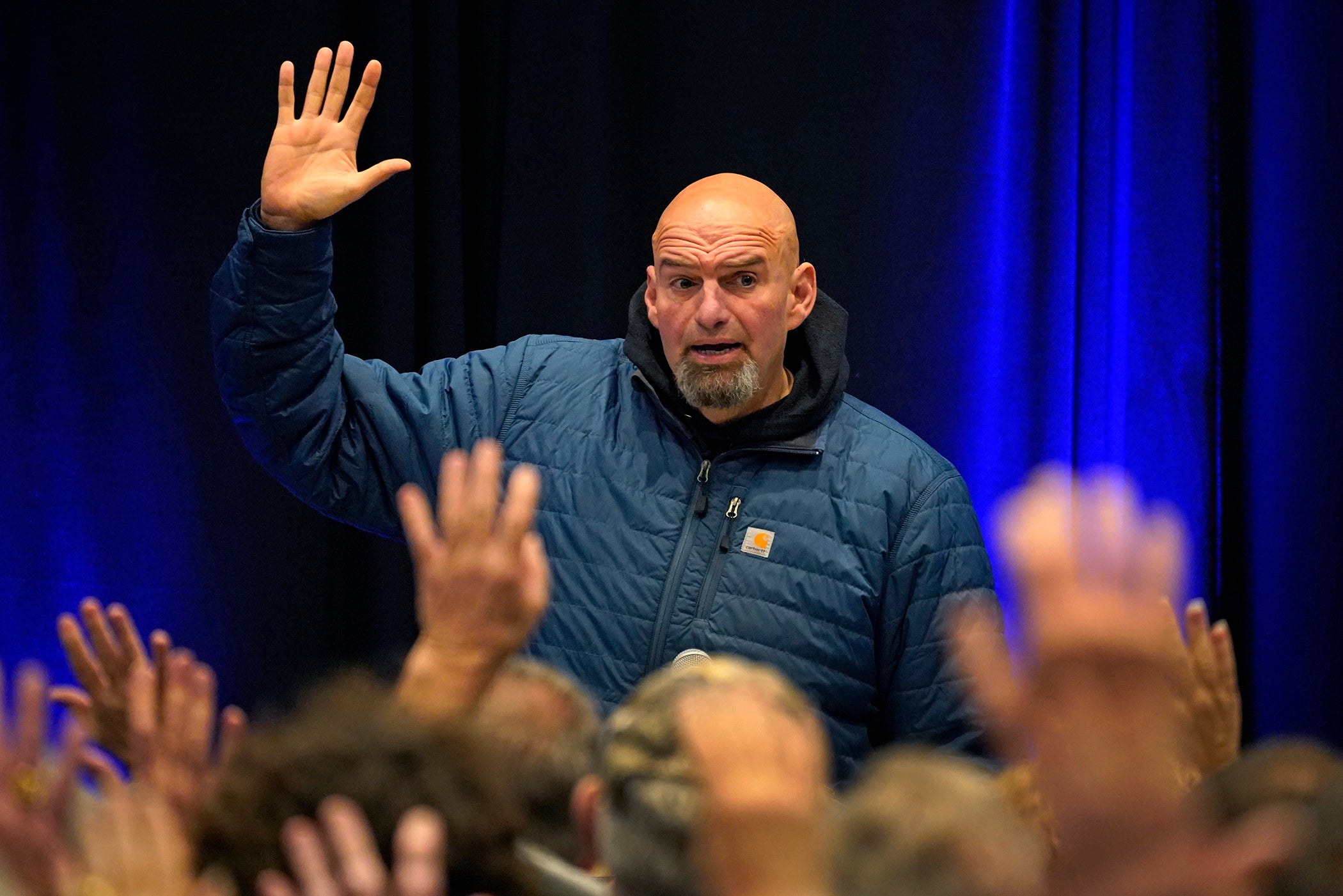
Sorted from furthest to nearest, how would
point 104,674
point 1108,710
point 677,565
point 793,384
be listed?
1. point 793,384
2. point 677,565
3. point 104,674
4. point 1108,710

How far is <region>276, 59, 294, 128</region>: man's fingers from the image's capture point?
2312 millimetres

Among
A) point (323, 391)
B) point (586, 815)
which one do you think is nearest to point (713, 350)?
point (323, 391)

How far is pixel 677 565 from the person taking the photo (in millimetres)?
2404

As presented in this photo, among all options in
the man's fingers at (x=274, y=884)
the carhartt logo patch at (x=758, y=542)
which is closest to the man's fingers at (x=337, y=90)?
the carhartt logo patch at (x=758, y=542)

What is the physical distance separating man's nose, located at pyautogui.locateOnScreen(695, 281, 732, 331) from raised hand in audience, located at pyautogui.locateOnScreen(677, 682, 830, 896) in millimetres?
1488

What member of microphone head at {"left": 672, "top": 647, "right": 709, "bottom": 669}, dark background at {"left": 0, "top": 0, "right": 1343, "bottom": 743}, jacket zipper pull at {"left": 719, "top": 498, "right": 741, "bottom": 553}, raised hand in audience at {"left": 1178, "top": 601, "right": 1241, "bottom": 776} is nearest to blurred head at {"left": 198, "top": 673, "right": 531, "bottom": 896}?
raised hand in audience at {"left": 1178, "top": 601, "right": 1241, "bottom": 776}

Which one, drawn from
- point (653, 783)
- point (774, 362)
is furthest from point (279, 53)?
point (653, 783)

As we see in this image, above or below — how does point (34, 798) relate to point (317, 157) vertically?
below

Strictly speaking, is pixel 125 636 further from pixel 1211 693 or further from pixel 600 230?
pixel 600 230

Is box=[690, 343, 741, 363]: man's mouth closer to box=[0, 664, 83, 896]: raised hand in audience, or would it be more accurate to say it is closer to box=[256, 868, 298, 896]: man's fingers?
box=[0, 664, 83, 896]: raised hand in audience

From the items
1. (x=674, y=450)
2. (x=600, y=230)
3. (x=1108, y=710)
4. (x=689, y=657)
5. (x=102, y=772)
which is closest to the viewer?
(x=1108, y=710)

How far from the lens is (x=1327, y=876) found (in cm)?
99

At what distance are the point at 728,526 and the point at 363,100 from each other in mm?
892

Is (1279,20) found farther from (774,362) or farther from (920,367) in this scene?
(774,362)
